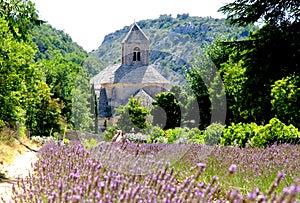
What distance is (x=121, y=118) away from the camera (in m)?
8.34

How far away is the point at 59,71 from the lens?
1491 inches

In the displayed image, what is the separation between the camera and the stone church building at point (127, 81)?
684 centimetres

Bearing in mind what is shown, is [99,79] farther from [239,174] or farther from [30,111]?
[30,111]

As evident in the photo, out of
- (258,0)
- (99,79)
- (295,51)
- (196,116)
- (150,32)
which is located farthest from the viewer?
(258,0)

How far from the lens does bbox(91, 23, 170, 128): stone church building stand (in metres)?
6.84

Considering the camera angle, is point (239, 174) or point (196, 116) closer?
point (239, 174)

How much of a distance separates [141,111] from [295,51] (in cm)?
449

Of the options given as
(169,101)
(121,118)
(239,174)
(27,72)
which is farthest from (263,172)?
(27,72)

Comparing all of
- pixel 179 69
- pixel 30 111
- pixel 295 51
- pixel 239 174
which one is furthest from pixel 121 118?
pixel 30 111

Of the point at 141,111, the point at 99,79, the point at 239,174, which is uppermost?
the point at 99,79

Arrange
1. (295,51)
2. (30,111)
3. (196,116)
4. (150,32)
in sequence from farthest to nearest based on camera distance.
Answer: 1. (30,111)
2. (295,51)
3. (196,116)
4. (150,32)

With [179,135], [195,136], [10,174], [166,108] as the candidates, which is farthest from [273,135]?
[10,174]

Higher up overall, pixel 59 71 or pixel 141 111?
pixel 59 71

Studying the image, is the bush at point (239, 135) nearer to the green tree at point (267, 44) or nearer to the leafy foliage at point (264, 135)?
the leafy foliage at point (264, 135)
